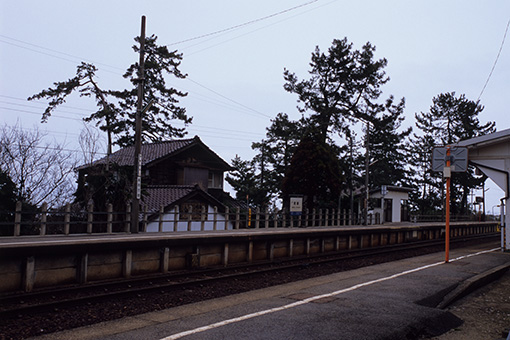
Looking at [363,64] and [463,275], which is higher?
[363,64]

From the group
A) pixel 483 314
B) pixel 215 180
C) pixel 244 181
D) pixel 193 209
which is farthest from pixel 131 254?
pixel 244 181

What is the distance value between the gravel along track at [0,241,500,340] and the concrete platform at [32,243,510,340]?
0.69 metres

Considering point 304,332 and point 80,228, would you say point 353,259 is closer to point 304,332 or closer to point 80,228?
point 304,332

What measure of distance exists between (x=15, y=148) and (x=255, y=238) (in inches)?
515

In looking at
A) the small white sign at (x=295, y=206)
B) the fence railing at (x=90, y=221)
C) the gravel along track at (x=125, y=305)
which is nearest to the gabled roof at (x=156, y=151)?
the fence railing at (x=90, y=221)

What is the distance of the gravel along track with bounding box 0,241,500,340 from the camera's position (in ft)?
22.4

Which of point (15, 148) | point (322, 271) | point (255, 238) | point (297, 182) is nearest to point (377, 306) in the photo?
point (322, 271)

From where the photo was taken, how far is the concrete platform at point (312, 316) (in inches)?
233

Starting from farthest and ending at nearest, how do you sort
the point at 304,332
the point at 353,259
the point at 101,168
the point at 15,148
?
the point at 101,168 < the point at 15,148 < the point at 353,259 < the point at 304,332

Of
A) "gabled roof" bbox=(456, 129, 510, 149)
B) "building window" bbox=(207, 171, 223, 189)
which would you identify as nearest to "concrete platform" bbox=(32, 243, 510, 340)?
"gabled roof" bbox=(456, 129, 510, 149)

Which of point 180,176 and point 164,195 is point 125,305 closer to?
point 164,195

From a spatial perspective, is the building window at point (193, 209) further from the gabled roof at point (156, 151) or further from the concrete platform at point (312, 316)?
the concrete platform at point (312, 316)

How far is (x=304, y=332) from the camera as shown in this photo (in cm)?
591

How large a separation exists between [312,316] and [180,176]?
1150 inches
